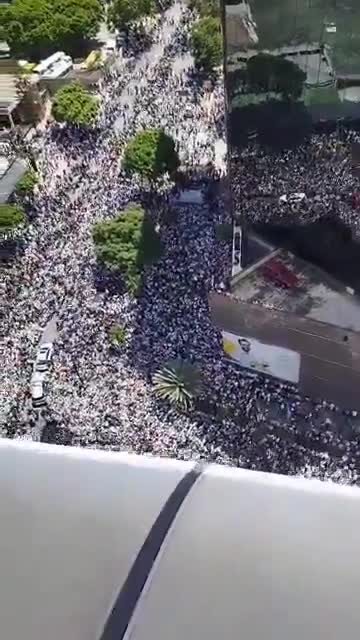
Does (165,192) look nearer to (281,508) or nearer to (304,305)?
(304,305)

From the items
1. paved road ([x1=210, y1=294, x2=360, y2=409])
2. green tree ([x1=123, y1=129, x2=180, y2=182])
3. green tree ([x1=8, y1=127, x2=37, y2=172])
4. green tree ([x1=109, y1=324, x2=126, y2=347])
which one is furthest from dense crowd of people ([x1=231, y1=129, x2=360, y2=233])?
green tree ([x1=8, y1=127, x2=37, y2=172])

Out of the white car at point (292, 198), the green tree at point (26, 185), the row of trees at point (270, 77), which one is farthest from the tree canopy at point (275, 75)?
the green tree at point (26, 185)

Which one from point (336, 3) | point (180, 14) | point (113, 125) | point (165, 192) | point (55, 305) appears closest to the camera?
point (336, 3)

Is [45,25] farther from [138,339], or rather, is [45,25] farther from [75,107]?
[138,339]

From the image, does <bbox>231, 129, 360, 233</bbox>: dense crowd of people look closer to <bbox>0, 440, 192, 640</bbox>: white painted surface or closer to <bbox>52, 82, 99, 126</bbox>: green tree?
<bbox>52, 82, 99, 126</bbox>: green tree

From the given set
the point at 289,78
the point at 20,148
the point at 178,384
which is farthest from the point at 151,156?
the point at 178,384

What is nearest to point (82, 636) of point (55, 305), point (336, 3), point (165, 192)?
point (336, 3)
